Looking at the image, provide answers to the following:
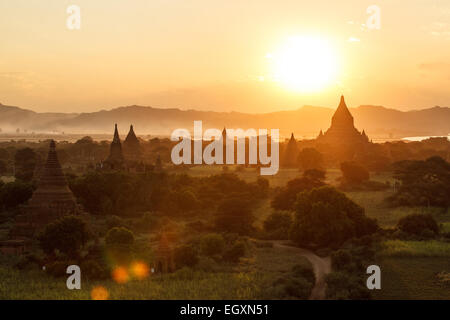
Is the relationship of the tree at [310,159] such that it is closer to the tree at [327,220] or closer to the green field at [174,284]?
the tree at [327,220]

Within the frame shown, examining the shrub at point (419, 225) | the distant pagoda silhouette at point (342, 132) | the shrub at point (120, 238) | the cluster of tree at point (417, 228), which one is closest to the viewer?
the shrub at point (120, 238)

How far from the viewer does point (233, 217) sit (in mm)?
43625

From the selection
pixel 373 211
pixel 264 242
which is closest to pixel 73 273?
pixel 264 242

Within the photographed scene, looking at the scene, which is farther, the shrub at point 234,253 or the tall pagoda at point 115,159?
the tall pagoda at point 115,159

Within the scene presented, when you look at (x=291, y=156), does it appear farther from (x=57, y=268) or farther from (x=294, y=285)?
(x=294, y=285)

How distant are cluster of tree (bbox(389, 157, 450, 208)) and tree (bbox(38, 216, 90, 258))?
33.0 meters

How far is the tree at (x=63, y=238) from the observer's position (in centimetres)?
3428

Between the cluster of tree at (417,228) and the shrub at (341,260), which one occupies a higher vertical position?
the cluster of tree at (417,228)

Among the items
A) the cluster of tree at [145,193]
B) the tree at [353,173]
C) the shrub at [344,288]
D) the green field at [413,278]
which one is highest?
the tree at [353,173]

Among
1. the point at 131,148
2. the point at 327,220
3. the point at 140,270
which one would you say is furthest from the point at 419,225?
the point at 131,148

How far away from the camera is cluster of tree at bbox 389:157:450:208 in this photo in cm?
5456

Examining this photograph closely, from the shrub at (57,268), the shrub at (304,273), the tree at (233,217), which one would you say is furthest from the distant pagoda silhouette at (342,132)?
the shrub at (57,268)

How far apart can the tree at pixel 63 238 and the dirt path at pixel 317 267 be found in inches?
538
